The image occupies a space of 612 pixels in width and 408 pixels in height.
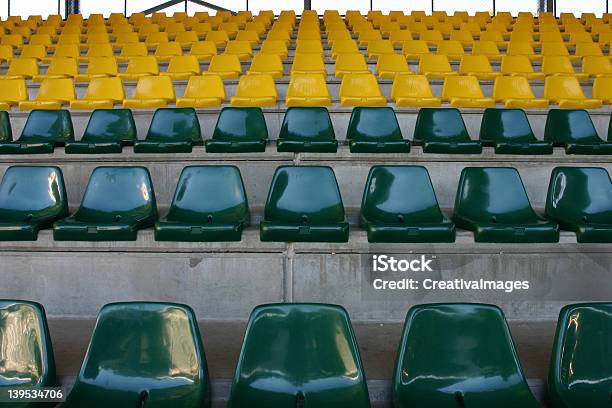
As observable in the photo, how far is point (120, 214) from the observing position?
2.94 meters

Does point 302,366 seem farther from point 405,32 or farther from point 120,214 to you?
point 405,32

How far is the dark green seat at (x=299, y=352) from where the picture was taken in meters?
1.72

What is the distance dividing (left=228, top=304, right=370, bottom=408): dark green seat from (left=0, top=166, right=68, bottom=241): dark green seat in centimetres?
159

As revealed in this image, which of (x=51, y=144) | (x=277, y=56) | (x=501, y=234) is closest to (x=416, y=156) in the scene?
(x=501, y=234)

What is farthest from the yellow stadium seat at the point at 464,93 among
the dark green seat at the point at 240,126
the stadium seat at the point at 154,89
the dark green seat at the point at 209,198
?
the dark green seat at the point at 209,198

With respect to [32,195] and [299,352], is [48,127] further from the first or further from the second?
[299,352]

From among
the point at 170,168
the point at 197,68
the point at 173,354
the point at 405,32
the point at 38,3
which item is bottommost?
the point at 173,354

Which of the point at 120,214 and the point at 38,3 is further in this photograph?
Result: the point at 38,3

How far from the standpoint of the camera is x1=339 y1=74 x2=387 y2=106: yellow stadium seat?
15.0 ft

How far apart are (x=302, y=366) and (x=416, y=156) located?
6.60 ft

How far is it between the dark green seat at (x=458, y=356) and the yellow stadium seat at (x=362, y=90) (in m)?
2.98

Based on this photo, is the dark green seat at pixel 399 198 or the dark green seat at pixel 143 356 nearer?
the dark green seat at pixel 143 356

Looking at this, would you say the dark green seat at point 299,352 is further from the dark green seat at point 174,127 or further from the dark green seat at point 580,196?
the dark green seat at point 174,127

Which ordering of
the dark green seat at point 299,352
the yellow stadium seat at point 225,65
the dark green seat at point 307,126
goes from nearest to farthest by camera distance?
the dark green seat at point 299,352 → the dark green seat at point 307,126 → the yellow stadium seat at point 225,65
